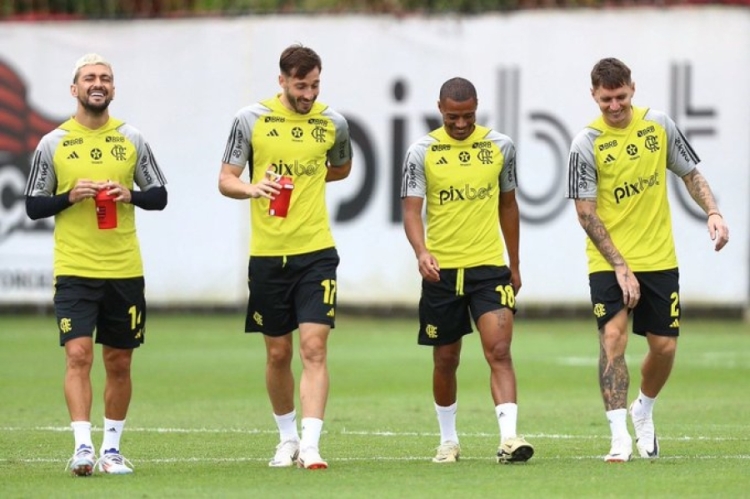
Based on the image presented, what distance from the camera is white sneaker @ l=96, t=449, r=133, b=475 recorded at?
394 inches

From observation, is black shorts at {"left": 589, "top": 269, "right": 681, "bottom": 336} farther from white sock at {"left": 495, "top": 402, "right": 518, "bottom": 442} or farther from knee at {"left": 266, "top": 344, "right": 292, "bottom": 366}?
knee at {"left": 266, "top": 344, "right": 292, "bottom": 366}

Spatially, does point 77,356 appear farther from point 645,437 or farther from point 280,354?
point 645,437

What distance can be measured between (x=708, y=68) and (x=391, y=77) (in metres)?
4.34

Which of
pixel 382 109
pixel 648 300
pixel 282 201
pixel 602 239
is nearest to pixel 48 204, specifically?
pixel 282 201

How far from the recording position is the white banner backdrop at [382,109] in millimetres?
22828

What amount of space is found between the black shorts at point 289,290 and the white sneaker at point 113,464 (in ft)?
3.71

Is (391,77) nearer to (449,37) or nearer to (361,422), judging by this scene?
(449,37)

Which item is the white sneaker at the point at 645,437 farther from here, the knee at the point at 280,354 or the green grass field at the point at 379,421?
the knee at the point at 280,354

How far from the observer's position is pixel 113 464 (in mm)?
10047

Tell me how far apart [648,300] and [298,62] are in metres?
2.66

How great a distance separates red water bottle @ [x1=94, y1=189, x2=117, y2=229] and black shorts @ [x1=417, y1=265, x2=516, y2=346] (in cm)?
199

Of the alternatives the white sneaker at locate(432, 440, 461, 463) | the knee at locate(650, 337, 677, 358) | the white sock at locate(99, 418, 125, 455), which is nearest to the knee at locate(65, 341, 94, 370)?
the white sock at locate(99, 418, 125, 455)

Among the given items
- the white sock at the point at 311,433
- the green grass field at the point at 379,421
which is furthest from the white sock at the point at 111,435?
the white sock at the point at 311,433

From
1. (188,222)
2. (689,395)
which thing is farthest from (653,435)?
(188,222)
